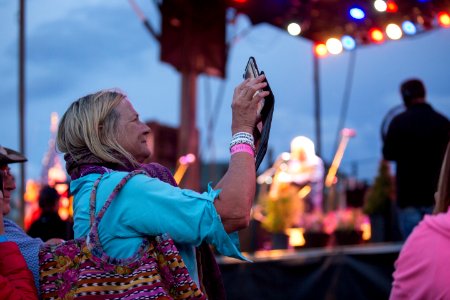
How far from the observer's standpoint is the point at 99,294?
1.87m

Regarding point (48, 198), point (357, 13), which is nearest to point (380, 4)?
point (357, 13)

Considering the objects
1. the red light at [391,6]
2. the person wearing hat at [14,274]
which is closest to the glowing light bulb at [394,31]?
the red light at [391,6]

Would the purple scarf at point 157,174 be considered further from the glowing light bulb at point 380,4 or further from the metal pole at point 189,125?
the metal pole at point 189,125

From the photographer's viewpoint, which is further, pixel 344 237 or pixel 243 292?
pixel 344 237

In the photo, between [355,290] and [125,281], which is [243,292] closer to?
[355,290]

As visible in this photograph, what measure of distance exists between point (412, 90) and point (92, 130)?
9.78ft

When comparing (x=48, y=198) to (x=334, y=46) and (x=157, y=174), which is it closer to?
(x=157, y=174)

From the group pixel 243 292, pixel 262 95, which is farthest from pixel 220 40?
pixel 262 95

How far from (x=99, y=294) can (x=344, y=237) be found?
6472 mm

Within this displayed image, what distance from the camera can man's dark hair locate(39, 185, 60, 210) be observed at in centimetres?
464

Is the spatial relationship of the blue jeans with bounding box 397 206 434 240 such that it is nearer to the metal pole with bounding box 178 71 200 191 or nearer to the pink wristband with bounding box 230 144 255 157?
the pink wristband with bounding box 230 144 255 157

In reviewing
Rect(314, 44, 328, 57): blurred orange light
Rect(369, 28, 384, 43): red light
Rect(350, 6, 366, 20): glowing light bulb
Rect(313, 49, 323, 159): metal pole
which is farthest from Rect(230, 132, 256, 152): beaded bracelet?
Rect(313, 49, 323, 159): metal pole

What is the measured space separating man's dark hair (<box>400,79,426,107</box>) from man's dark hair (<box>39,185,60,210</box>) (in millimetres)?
2474

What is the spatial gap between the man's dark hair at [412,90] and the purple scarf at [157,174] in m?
2.76
